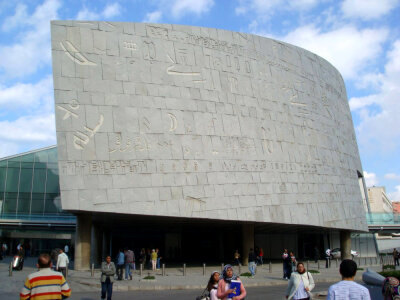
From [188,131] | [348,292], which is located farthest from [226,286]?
[188,131]

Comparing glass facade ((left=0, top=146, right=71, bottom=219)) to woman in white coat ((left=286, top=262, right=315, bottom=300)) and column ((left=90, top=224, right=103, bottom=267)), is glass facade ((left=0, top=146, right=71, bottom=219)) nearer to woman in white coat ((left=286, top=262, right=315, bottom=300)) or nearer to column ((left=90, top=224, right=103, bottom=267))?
column ((left=90, top=224, right=103, bottom=267))

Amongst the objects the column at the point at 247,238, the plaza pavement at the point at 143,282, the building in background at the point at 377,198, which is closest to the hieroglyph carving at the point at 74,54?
the plaza pavement at the point at 143,282

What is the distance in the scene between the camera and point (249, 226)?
80.1ft

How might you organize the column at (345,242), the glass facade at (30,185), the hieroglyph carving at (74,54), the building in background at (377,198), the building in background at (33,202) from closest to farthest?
the hieroglyph carving at (74,54) < the column at (345,242) < the building in background at (33,202) < the glass facade at (30,185) < the building in background at (377,198)

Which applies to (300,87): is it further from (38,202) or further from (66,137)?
(38,202)

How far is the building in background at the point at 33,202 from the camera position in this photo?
1320 inches

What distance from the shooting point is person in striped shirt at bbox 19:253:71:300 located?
477 centimetres

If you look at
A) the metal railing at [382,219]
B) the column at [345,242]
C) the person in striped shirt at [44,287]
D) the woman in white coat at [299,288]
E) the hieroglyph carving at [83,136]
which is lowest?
the woman in white coat at [299,288]

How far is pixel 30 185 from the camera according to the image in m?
35.3

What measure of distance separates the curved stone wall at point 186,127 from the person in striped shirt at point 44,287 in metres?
14.7

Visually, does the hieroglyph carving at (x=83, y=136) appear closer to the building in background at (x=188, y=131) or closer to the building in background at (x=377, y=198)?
the building in background at (x=188, y=131)

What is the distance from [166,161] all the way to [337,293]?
16.6 meters

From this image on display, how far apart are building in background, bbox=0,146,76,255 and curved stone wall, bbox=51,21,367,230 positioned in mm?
15003

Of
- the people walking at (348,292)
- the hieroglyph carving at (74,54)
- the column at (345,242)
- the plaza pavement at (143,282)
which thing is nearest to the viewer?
the people walking at (348,292)
